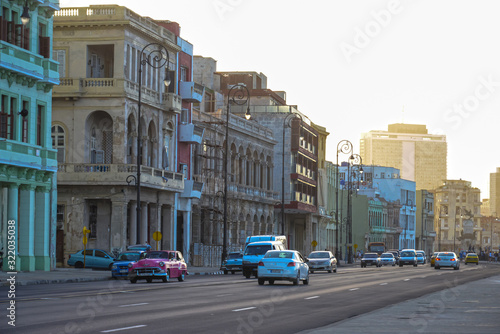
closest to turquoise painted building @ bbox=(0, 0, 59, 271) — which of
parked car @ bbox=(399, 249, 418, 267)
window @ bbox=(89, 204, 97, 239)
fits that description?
window @ bbox=(89, 204, 97, 239)

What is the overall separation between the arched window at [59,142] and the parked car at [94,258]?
6.65 m

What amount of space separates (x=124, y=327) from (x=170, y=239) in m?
52.2

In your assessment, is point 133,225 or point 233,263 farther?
point 133,225

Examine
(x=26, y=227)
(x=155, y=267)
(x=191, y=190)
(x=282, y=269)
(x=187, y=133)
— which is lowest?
(x=155, y=267)

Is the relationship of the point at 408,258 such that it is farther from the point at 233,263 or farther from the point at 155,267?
the point at 155,267

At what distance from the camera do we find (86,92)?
62594 mm

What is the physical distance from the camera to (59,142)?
6281 cm

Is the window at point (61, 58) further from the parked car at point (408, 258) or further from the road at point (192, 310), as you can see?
the parked car at point (408, 258)

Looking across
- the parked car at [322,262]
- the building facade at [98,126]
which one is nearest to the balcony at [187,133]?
the building facade at [98,126]

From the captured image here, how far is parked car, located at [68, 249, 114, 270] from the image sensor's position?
5869cm

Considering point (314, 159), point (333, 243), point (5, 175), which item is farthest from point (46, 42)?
point (333, 243)

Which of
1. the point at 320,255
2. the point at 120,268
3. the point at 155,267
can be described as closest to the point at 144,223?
the point at 320,255

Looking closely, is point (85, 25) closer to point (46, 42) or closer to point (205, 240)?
point (46, 42)

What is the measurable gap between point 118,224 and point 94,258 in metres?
3.87
